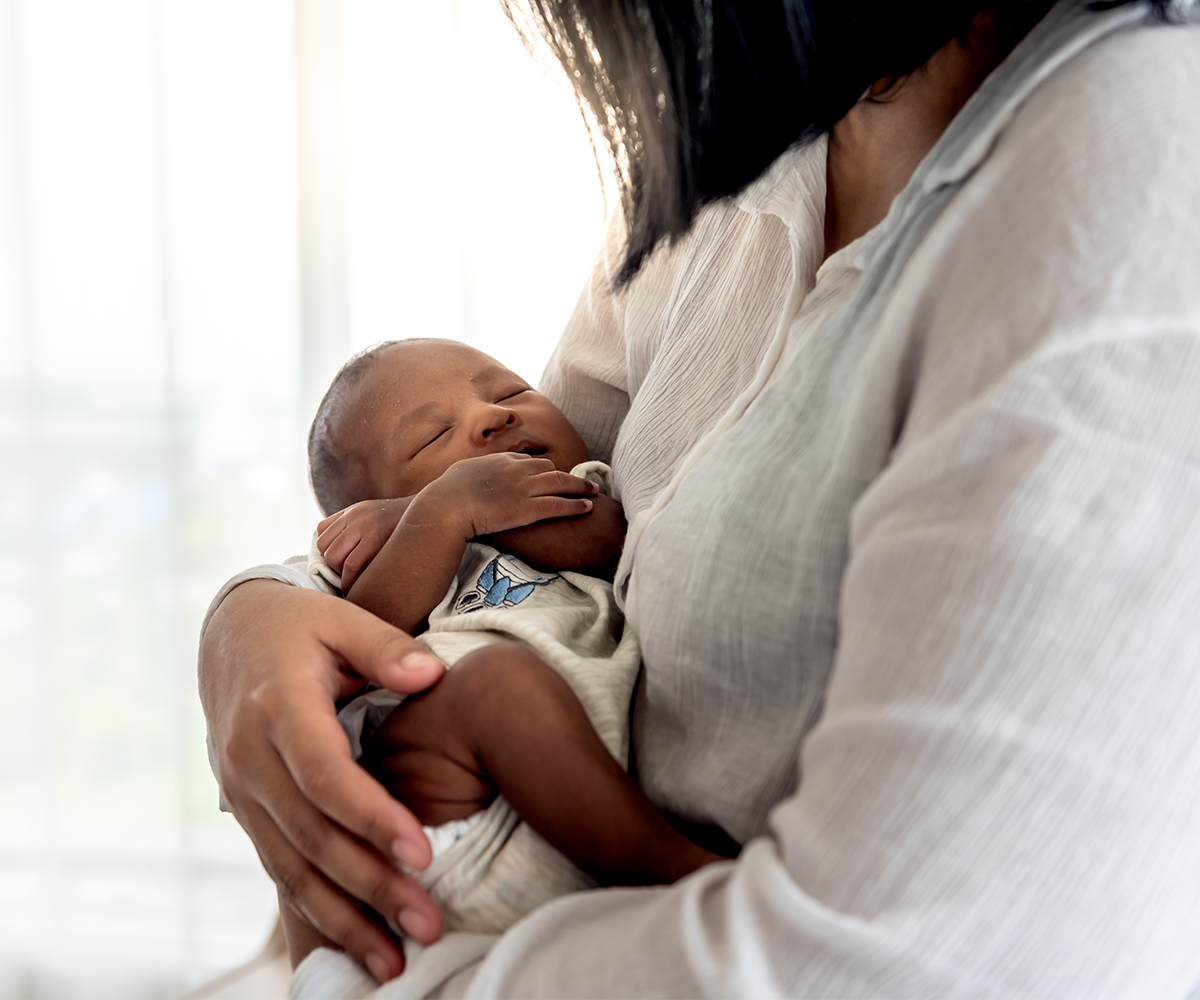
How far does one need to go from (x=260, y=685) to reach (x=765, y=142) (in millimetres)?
504

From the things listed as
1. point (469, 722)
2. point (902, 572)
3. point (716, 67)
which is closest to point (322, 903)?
point (469, 722)

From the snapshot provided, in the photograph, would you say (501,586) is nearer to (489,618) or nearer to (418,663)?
(489,618)

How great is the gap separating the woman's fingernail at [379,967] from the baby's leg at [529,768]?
0.29 ft

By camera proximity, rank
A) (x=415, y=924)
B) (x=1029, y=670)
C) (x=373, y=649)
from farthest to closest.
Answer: (x=373, y=649)
(x=415, y=924)
(x=1029, y=670)

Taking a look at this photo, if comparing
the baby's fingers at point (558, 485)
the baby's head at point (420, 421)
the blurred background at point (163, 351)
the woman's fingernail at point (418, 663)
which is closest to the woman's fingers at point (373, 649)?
the woman's fingernail at point (418, 663)

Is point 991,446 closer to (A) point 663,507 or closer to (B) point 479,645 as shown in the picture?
(A) point 663,507

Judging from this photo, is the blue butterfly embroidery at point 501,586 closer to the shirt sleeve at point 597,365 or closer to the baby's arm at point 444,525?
Result: the baby's arm at point 444,525

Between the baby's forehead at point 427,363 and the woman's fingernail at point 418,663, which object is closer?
the woman's fingernail at point 418,663

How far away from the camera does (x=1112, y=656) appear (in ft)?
1.11

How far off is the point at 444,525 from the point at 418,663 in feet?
0.77

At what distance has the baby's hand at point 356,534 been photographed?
89 centimetres

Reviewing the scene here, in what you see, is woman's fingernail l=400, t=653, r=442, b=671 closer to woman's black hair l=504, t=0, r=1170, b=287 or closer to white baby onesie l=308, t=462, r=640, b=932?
white baby onesie l=308, t=462, r=640, b=932

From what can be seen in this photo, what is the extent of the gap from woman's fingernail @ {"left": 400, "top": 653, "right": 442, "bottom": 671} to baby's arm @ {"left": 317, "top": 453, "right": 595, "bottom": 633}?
0.65 ft

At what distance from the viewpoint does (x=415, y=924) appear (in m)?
0.54
